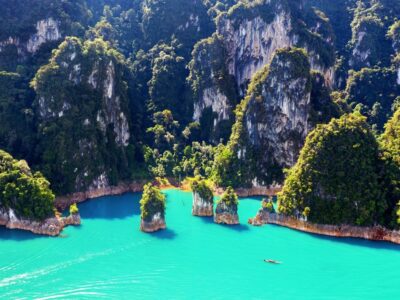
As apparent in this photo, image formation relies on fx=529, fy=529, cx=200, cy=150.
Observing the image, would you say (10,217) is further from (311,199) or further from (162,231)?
(311,199)

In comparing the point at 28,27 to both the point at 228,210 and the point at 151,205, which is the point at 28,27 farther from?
the point at 228,210

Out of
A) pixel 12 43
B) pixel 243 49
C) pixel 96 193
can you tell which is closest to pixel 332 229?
pixel 96 193

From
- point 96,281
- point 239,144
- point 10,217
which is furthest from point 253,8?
point 96,281

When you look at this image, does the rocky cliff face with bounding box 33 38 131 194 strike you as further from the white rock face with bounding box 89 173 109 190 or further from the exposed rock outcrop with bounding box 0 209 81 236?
the exposed rock outcrop with bounding box 0 209 81 236

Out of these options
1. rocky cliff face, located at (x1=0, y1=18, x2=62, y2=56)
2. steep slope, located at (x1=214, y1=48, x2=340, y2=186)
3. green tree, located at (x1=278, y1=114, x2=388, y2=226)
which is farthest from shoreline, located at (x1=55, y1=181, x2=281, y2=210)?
rocky cliff face, located at (x1=0, y1=18, x2=62, y2=56)

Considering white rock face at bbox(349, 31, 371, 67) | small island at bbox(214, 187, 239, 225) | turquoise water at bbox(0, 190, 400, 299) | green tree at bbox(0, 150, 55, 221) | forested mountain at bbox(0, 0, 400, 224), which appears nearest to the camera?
turquoise water at bbox(0, 190, 400, 299)

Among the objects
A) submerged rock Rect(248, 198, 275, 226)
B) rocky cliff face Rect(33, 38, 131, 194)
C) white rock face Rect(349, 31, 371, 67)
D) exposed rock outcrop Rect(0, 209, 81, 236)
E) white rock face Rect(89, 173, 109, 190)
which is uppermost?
white rock face Rect(349, 31, 371, 67)
